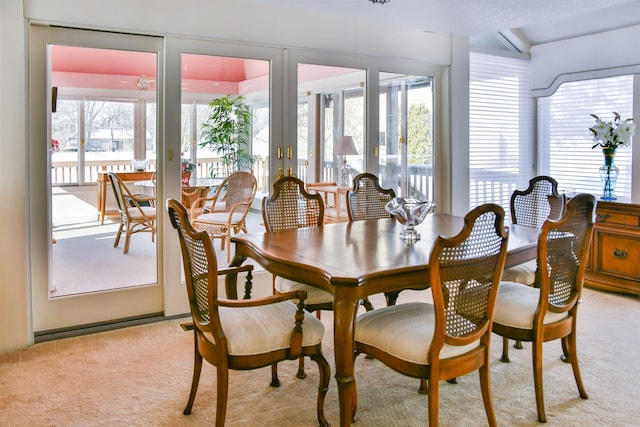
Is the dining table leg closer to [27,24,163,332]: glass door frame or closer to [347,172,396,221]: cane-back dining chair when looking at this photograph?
[347,172,396,221]: cane-back dining chair

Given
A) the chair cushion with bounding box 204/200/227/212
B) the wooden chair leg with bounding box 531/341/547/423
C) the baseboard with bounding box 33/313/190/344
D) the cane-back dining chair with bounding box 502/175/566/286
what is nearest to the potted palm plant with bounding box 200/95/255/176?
the chair cushion with bounding box 204/200/227/212

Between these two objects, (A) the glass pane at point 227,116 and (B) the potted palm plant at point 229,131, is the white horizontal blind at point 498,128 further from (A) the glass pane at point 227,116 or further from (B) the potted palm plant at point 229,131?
(B) the potted palm plant at point 229,131

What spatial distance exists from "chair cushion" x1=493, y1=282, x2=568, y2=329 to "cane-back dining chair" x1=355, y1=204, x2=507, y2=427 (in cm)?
35

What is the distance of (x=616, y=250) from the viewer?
15.5 ft

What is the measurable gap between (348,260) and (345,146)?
2507 mm

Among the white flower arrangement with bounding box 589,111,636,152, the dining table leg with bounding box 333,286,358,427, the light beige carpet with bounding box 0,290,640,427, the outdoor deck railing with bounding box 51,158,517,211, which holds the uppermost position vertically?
the white flower arrangement with bounding box 589,111,636,152

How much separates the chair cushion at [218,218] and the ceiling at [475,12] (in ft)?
5.37

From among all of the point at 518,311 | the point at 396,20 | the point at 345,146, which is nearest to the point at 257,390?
the point at 518,311

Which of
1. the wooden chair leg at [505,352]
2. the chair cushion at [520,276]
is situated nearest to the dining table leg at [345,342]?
the wooden chair leg at [505,352]

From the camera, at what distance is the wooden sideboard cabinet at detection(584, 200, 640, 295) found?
4.59m

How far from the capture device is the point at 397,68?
16.5 ft

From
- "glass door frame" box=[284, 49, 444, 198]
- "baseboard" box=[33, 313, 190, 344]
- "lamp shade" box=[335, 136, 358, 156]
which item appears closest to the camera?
"baseboard" box=[33, 313, 190, 344]

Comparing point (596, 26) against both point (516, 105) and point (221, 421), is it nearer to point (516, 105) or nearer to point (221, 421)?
point (516, 105)

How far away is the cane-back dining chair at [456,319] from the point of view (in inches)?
83.4
